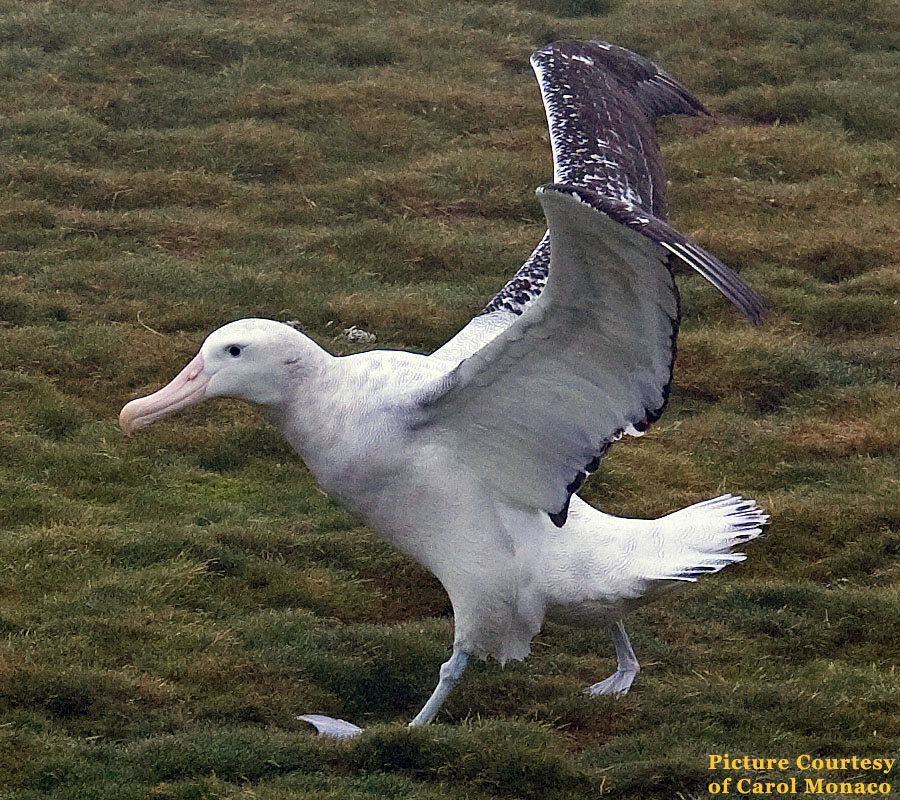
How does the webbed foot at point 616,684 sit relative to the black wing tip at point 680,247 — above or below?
below

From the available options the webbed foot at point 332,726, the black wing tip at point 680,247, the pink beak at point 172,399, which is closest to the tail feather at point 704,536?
the webbed foot at point 332,726

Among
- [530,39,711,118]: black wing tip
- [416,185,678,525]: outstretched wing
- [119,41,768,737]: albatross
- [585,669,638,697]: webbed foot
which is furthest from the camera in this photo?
[530,39,711,118]: black wing tip

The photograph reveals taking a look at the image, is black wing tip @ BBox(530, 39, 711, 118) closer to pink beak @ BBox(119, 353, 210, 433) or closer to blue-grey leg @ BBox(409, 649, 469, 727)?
pink beak @ BBox(119, 353, 210, 433)

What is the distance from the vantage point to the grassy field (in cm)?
468

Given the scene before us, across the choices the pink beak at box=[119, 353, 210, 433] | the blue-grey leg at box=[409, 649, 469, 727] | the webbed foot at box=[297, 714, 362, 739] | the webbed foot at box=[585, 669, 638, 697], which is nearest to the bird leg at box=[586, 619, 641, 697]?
the webbed foot at box=[585, 669, 638, 697]

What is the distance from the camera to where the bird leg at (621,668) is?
503 centimetres

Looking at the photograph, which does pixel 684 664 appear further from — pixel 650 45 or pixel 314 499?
pixel 650 45

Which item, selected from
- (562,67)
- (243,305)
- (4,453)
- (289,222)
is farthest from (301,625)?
(289,222)

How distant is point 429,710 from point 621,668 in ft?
2.30

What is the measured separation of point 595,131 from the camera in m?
5.93

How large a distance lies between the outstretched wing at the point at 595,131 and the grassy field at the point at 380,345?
1.11m

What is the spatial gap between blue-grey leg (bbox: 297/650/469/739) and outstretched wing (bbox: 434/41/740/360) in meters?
1.04

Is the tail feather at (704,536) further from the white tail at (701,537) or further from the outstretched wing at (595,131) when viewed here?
the outstretched wing at (595,131)

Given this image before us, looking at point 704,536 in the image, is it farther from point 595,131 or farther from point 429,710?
point 595,131
